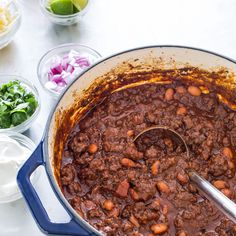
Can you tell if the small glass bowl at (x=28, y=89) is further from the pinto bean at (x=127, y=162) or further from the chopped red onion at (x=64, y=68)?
the pinto bean at (x=127, y=162)

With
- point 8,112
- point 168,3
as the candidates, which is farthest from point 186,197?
point 168,3

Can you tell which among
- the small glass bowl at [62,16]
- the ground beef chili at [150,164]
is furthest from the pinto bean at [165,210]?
the small glass bowl at [62,16]

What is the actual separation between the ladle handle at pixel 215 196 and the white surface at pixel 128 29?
89 cm

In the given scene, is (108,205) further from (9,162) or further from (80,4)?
(80,4)

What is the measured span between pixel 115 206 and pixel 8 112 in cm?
67

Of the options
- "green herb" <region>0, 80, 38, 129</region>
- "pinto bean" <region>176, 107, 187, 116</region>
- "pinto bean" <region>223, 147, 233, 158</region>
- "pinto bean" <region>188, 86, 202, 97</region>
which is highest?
"green herb" <region>0, 80, 38, 129</region>

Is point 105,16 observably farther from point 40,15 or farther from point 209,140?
point 209,140

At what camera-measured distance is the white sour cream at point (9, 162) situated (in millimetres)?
1973

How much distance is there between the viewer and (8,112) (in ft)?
7.10

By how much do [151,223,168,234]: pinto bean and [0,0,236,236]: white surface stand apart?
914 millimetres

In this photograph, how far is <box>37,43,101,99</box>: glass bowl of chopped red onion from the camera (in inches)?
90.9

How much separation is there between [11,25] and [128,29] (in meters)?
0.61

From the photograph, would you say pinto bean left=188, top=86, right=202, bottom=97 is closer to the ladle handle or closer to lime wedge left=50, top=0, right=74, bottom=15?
the ladle handle

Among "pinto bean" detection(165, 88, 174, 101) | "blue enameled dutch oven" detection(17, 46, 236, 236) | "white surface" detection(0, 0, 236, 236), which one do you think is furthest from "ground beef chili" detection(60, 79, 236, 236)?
"white surface" detection(0, 0, 236, 236)
